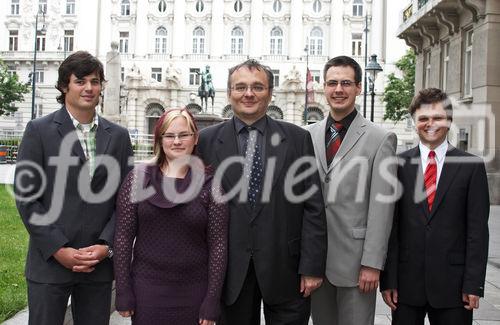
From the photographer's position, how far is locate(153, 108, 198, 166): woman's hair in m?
4.04

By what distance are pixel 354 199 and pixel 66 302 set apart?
83.2 inches

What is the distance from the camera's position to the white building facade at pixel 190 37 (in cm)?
6538

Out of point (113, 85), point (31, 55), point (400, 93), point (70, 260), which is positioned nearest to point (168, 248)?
point (70, 260)

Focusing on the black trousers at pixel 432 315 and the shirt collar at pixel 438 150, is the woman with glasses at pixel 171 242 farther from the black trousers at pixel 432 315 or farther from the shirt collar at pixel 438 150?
the shirt collar at pixel 438 150

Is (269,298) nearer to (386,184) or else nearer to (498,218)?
(386,184)

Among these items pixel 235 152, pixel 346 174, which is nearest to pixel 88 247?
pixel 235 152

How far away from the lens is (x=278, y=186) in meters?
4.29

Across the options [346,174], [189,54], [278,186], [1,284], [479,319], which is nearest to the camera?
[278,186]

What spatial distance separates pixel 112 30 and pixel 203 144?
220 feet

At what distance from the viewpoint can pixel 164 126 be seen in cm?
404

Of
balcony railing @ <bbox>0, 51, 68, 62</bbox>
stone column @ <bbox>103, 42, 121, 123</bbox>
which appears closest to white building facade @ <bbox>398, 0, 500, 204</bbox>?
stone column @ <bbox>103, 42, 121, 123</bbox>

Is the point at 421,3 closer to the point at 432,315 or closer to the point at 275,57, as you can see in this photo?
the point at 432,315

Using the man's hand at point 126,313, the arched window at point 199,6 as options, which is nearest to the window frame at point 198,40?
the arched window at point 199,6

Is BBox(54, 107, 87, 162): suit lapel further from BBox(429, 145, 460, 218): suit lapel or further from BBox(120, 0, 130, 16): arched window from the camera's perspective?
BBox(120, 0, 130, 16): arched window
